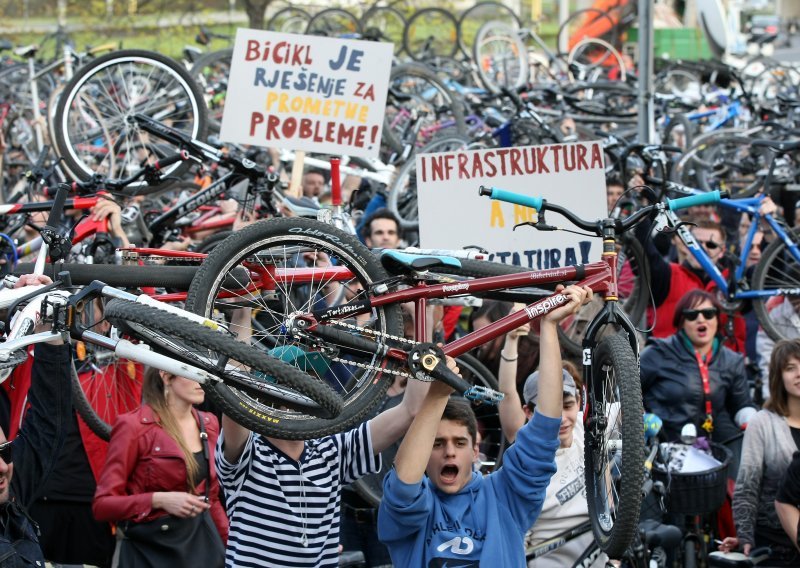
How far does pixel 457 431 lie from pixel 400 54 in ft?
62.7

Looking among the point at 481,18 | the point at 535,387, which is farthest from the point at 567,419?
the point at 481,18

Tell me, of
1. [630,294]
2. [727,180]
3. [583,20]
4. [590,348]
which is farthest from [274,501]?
[583,20]

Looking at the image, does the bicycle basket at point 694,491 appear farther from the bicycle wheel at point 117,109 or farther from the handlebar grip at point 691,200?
the bicycle wheel at point 117,109

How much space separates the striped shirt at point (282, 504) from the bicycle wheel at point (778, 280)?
15.8ft

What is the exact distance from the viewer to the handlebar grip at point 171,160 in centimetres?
785

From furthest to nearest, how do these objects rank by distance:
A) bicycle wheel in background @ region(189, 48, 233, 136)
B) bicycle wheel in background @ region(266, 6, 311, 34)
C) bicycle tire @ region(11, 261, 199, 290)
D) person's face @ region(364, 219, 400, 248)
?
1. bicycle wheel in background @ region(266, 6, 311, 34)
2. bicycle wheel in background @ region(189, 48, 233, 136)
3. person's face @ region(364, 219, 400, 248)
4. bicycle tire @ region(11, 261, 199, 290)

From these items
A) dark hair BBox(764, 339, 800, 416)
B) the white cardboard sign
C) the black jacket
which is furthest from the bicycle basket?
the white cardboard sign

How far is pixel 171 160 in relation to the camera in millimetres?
7992

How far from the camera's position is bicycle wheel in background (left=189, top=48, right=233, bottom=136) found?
15133 millimetres

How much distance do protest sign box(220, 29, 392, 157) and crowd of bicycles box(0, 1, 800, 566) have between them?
495mm

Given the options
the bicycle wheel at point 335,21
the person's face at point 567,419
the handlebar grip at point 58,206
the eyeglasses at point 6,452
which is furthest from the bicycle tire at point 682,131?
the eyeglasses at point 6,452

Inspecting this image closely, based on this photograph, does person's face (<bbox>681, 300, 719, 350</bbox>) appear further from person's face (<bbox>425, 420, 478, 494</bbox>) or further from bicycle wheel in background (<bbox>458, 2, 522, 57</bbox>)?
bicycle wheel in background (<bbox>458, 2, 522, 57</bbox>)

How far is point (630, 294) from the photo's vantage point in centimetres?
924

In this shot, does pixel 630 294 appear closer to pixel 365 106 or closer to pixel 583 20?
pixel 365 106
